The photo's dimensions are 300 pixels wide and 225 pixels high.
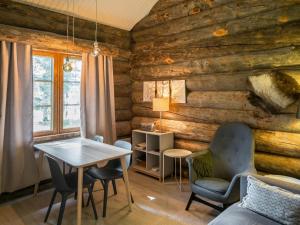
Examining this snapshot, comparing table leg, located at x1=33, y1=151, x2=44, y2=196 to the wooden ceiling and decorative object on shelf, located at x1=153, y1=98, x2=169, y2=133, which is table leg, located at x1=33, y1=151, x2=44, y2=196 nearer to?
decorative object on shelf, located at x1=153, y1=98, x2=169, y2=133

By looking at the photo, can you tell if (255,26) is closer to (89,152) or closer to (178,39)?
(178,39)

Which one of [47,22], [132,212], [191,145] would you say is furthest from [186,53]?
[132,212]

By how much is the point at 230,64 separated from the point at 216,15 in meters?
0.76

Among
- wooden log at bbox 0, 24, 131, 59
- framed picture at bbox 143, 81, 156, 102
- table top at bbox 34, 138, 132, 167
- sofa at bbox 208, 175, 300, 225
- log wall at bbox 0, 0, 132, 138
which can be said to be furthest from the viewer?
framed picture at bbox 143, 81, 156, 102

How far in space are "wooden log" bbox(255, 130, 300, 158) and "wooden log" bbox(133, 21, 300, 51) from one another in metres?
1.10

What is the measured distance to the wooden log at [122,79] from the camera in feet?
14.8

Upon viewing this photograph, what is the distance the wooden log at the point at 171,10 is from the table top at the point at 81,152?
7.88 ft

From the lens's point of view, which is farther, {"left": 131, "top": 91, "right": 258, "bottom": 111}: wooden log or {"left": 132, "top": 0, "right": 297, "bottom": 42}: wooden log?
{"left": 131, "top": 91, "right": 258, "bottom": 111}: wooden log

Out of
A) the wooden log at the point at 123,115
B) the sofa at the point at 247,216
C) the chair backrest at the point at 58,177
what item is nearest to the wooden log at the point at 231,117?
the wooden log at the point at 123,115

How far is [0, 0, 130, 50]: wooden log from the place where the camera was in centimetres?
315

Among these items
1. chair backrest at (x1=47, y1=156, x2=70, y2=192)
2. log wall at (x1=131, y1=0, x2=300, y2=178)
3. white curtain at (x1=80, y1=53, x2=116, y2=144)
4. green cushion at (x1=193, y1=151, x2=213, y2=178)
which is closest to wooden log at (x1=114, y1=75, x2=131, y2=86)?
white curtain at (x1=80, y1=53, x2=116, y2=144)

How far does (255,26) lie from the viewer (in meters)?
3.00

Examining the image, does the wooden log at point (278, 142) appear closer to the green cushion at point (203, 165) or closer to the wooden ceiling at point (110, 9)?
the green cushion at point (203, 165)

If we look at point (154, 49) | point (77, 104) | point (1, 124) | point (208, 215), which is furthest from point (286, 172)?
point (1, 124)
